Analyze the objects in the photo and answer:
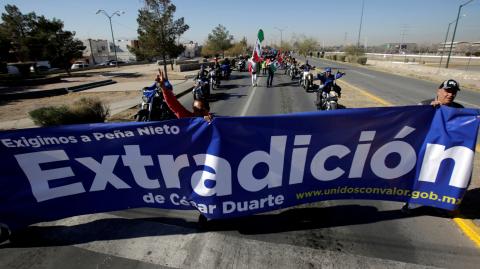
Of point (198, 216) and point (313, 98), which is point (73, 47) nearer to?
point (313, 98)

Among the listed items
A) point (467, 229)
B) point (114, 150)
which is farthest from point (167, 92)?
point (467, 229)

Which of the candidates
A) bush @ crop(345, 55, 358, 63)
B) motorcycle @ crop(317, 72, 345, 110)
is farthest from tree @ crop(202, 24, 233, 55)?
motorcycle @ crop(317, 72, 345, 110)

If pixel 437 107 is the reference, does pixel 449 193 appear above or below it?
below

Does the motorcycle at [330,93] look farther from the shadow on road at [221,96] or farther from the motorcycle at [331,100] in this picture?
the shadow on road at [221,96]

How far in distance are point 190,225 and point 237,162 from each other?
135cm

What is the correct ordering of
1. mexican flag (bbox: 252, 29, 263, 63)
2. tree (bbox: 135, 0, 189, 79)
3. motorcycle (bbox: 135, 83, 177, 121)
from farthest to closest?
1. tree (bbox: 135, 0, 189, 79)
2. mexican flag (bbox: 252, 29, 263, 63)
3. motorcycle (bbox: 135, 83, 177, 121)

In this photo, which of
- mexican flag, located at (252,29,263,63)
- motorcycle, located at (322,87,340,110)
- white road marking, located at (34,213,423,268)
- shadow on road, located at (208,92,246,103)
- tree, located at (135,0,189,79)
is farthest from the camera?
tree, located at (135,0,189,79)

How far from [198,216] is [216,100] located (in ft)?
36.2

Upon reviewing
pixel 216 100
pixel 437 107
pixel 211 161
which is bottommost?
Answer: pixel 216 100

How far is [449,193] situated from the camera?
13.0ft

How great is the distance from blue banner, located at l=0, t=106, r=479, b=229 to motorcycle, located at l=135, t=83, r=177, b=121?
512 cm

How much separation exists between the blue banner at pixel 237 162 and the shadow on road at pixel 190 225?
33 centimetres

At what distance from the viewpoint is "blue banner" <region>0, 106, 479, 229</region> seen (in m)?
3.64

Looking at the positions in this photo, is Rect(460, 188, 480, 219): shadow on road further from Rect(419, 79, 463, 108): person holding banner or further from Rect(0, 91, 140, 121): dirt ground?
Rect(0, 91, 140, 121): dirt ground
